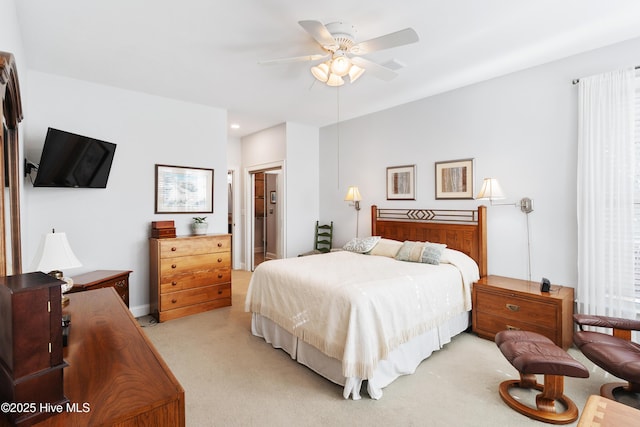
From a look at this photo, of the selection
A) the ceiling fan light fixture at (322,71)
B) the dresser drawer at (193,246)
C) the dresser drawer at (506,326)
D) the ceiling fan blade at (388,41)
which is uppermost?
the ceiling fan light fixture at (322,71)

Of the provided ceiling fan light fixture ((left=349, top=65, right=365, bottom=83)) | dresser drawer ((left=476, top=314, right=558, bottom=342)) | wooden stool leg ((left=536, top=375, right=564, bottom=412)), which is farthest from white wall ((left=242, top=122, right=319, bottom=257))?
wooden stool leg ((left=536, top=375, right=564, bottom=412))

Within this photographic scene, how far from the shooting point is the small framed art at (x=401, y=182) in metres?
4.34

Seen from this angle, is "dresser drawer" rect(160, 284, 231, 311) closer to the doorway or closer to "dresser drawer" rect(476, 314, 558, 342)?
the doorway

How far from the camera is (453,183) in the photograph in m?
3.90

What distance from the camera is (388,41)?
2.17 m

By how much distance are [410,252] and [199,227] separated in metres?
2.77

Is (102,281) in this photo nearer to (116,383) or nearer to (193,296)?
(193,296)

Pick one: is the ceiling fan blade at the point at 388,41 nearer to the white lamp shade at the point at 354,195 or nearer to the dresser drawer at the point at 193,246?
the white lamp shade at the point at 354,195

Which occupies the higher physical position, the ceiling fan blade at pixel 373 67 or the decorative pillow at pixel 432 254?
the ceiling fan blade at pixel 373 67

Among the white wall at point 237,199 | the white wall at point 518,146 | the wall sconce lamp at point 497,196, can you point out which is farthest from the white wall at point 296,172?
the wall sconce lamp at point 497,196

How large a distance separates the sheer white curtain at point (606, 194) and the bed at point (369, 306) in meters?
0.92

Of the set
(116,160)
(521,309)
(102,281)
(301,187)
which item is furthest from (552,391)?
(116,160)

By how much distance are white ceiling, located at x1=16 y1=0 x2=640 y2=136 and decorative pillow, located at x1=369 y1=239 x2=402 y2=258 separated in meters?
1.93

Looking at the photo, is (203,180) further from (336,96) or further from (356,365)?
(356,365)
